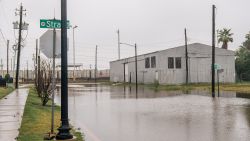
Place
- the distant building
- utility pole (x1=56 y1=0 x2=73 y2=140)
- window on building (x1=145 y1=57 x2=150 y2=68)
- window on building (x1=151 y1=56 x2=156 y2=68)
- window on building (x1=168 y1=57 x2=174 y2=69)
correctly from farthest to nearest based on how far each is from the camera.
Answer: window on building (x1=145 y1=57 x2=150 y2=68) → window on building (x1=151 y1=56 x2=156 y2=68) → window on building (x1=168 y1=57 x2=174 y2=69) → the distant building → utility pole (x1=56 y1=0 x2=73 y2=140)

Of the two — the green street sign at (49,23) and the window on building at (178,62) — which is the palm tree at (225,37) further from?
the green street sign at (49,23)

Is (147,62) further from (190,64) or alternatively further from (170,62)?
(190,64)

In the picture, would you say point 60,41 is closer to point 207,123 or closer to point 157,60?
point 207,123

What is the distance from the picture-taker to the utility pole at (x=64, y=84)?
9.89 meters

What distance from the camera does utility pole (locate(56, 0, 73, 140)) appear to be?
9.89 meters

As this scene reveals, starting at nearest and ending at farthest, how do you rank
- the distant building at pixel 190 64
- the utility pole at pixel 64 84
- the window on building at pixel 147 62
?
the utility pole at pixel 64 84 < the distant building at pixel 190 64 < the window on building at pixel 147 62

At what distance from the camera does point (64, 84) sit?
10.1 metres

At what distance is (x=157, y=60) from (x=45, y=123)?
156 ft

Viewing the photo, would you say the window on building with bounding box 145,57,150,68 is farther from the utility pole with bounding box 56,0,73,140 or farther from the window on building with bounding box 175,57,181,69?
the utility pole with bounding box 56,0,73,140

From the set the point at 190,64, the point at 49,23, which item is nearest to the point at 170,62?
the point at 190,64

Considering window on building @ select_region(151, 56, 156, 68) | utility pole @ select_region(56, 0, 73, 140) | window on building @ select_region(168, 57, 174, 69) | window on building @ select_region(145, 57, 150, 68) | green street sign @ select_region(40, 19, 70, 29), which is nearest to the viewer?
utility pole @ select_region(56, 0, 73, 140)

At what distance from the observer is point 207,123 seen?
1351 centimetres

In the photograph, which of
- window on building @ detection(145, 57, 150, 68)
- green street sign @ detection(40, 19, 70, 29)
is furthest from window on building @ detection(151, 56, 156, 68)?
green street sign @ detection(40, 19, 70, 29)

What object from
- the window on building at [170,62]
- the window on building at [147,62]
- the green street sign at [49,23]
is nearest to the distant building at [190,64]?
the window on building at [170,62]
